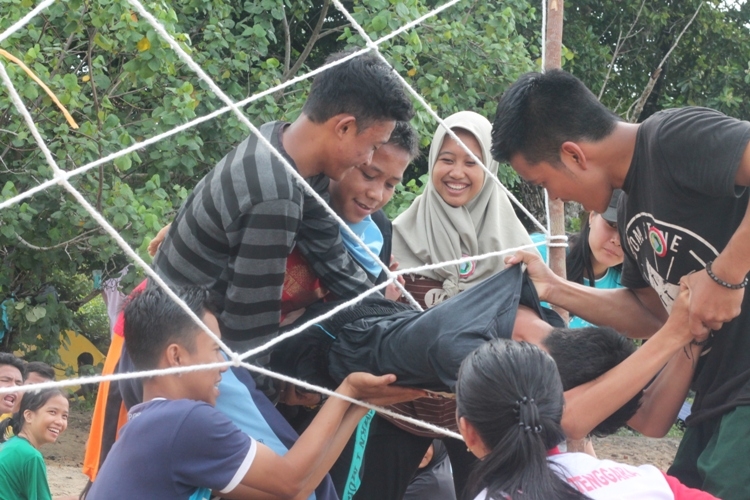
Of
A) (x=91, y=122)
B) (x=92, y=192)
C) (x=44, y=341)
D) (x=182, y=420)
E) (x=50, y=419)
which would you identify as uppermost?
(x=182, y=420)

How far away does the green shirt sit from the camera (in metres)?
3.61

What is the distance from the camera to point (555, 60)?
279cm

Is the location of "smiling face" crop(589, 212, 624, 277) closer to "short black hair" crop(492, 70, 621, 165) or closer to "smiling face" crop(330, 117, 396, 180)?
"short black hair" crop(492, 70, 621, 165)

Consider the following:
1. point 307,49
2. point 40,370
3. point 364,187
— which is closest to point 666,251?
point 364,187

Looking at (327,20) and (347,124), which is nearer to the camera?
(347,124)

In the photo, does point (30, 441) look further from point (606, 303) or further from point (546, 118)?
point (546, 118)

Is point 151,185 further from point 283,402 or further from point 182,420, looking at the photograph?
point 182,420

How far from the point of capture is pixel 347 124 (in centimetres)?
206

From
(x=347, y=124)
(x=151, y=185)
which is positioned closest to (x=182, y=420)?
(x=347, y=124)

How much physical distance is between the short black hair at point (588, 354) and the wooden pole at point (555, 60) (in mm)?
729

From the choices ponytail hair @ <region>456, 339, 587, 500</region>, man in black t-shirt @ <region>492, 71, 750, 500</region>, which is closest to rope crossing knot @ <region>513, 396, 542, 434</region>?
ponytail hair @ <region>456, 339, 587, 500</region>

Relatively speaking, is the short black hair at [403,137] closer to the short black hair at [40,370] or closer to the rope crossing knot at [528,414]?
the rope crossing knot at [528,414]

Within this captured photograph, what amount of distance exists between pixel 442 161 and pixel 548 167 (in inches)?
37.5

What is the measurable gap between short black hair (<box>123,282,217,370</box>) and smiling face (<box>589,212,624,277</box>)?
1575 mm
